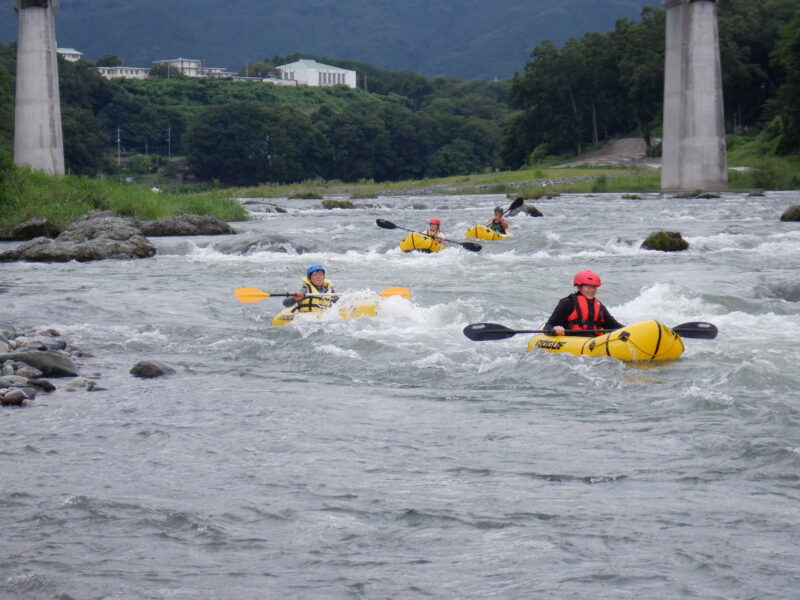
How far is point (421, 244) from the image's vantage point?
2111 centimetres

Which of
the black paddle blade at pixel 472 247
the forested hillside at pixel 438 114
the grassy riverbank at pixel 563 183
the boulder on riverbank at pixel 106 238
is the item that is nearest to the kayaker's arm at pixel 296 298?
the black paddle blade at pixel 472 247

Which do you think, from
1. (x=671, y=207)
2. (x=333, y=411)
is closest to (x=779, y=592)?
(x=333, y=411)

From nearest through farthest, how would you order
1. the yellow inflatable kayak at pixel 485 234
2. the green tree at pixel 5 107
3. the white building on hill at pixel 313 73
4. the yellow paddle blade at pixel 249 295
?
1. the yellow paddle blade at pixel 249 295
2. the yellow inflatable kayak at pixel 485 234
3. the green tree at pixel 5 107
4. the white building on hill at pixel 313 73

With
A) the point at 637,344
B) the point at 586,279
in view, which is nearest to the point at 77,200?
the point at 586,279

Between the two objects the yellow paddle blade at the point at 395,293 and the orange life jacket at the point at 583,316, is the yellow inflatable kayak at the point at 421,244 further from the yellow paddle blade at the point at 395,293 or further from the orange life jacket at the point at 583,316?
the orange life jacket at the point at 583,316

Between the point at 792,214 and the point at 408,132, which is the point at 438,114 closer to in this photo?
the point at 408,132

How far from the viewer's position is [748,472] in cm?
627

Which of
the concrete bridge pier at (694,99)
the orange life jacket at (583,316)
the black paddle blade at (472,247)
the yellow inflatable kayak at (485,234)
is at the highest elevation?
the concrete bridge pier at (694,99)

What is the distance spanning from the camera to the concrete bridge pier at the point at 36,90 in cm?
4009

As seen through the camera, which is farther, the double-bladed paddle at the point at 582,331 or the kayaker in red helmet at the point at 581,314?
the kayaker in red helmet at the point at 581,314

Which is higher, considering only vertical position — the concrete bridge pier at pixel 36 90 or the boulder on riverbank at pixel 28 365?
the concrete bridge pier at pixel 36 90

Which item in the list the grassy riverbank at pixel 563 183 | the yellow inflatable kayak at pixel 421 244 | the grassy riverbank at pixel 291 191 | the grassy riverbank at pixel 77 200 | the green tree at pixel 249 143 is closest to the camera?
the yellow inflatable kayak at pixel 421 244

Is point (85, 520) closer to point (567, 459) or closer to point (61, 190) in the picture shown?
point (567, 459)

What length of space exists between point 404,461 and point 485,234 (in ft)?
56.5
